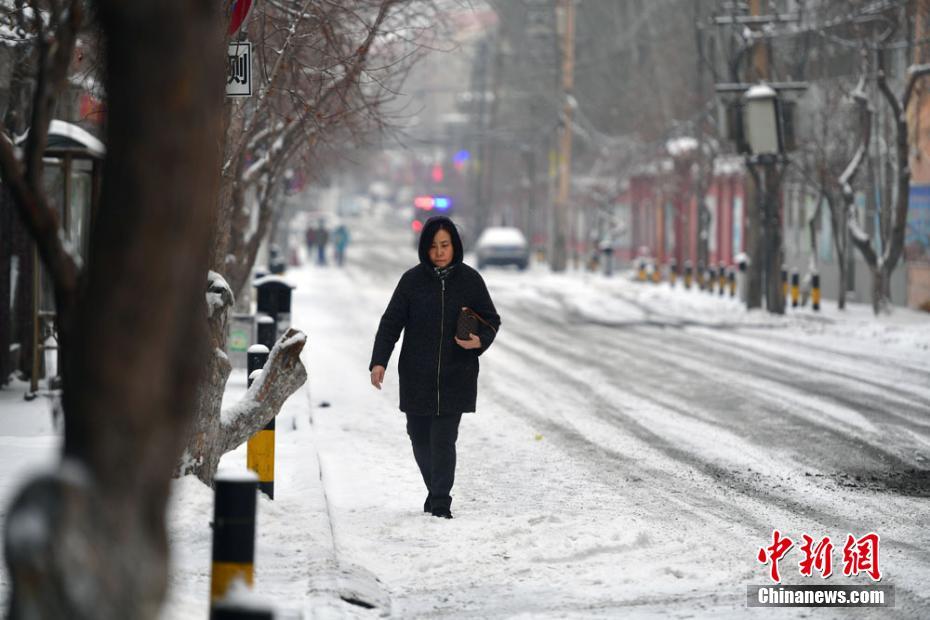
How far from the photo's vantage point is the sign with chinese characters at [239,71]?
9484 mm

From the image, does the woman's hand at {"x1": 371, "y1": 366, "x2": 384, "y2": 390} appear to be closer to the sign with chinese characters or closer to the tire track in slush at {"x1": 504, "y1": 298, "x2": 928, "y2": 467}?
the sign with chinese characters

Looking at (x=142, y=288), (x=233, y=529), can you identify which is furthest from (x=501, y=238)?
(x=142, y=288)

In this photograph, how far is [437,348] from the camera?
8898 mm

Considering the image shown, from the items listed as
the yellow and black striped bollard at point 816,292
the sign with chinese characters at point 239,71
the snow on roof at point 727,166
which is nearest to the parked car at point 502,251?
the snow on roof at point 727,166

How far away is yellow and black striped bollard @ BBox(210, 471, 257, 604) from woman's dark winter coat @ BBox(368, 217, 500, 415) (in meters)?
3.75

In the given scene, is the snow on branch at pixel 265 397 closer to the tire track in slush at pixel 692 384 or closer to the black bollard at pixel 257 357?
the black bollard at pixel 257 357

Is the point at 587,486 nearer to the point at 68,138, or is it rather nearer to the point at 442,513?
the point at 442,513

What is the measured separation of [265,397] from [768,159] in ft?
68.4

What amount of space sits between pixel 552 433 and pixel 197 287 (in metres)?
8.95

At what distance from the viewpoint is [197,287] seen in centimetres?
403

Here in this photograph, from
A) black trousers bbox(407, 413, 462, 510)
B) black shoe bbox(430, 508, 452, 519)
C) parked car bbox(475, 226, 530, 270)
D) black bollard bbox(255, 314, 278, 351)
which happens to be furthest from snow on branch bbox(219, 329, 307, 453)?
parked car bbox(475, 226, 530, 270)

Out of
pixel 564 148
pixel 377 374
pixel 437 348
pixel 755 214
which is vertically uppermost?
pixel 564 148

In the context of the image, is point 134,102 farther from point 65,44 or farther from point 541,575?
point 541,575

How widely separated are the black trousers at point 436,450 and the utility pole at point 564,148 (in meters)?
42.0
